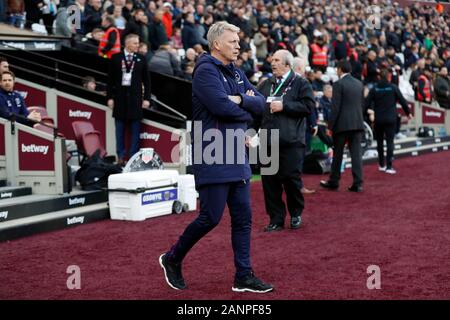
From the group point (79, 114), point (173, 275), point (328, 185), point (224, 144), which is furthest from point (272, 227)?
point (79, 114)

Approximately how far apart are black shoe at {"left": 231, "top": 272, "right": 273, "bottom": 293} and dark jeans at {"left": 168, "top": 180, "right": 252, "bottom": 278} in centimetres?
4

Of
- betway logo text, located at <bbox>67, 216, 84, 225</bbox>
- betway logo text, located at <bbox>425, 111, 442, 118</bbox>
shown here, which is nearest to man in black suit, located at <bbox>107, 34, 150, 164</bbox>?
betway logo text, located at <bbox>67, 216, 84, 225</bbox>

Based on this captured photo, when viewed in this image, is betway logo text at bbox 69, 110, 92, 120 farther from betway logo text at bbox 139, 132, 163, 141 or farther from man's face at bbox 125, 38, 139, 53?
man's face at bbox 125, 38, 139, 53

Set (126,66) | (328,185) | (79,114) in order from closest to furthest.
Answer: (126,66)
(328,185)
(79,114)

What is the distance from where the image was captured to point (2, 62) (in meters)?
9.91

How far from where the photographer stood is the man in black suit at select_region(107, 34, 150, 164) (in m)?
11.1

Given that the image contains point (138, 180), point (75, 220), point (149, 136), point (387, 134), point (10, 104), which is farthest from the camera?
point (387, 134)

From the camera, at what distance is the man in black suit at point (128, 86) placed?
11.1m

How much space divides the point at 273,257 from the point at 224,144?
183 centimetres

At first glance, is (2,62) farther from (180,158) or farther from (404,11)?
(404,11)

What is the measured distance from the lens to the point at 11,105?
9.85 m

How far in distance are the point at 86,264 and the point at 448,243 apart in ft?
11.4

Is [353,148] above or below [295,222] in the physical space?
above

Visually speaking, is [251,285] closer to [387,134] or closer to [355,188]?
[355,188]
